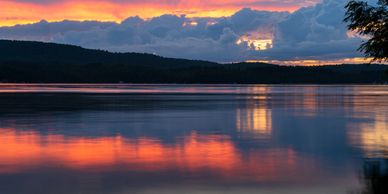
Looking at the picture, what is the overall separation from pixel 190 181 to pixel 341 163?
23.7 feet

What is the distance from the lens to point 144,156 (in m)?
24.7

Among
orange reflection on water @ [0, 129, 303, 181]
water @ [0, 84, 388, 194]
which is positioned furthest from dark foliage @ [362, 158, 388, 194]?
orange reflection on water @ [0, 129, 303, 181]

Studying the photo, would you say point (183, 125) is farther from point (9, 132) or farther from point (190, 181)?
point (190, 181)

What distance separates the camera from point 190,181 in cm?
1883

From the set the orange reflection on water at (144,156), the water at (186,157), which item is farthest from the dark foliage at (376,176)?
the orange reflection on water at (144,156)

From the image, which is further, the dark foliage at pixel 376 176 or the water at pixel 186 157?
the water at pixel 186 157

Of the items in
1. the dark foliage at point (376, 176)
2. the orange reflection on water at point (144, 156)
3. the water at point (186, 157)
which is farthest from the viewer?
the orange reflection on water at point (144, 156)

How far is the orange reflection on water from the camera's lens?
2125 cm

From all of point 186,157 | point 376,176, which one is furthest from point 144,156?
point 376,176

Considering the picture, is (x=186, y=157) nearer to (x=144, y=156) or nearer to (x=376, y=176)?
(x=144, y=156)

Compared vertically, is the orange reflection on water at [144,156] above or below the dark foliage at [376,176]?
above

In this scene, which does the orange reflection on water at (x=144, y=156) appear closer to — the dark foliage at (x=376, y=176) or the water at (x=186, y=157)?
the water at (x=186, y=157)

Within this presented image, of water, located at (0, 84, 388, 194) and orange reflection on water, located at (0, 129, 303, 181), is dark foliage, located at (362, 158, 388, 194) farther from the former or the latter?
orange reflection on water, located at (0, 129, 303, 181)

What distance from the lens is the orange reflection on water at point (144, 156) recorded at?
69.7 feet
